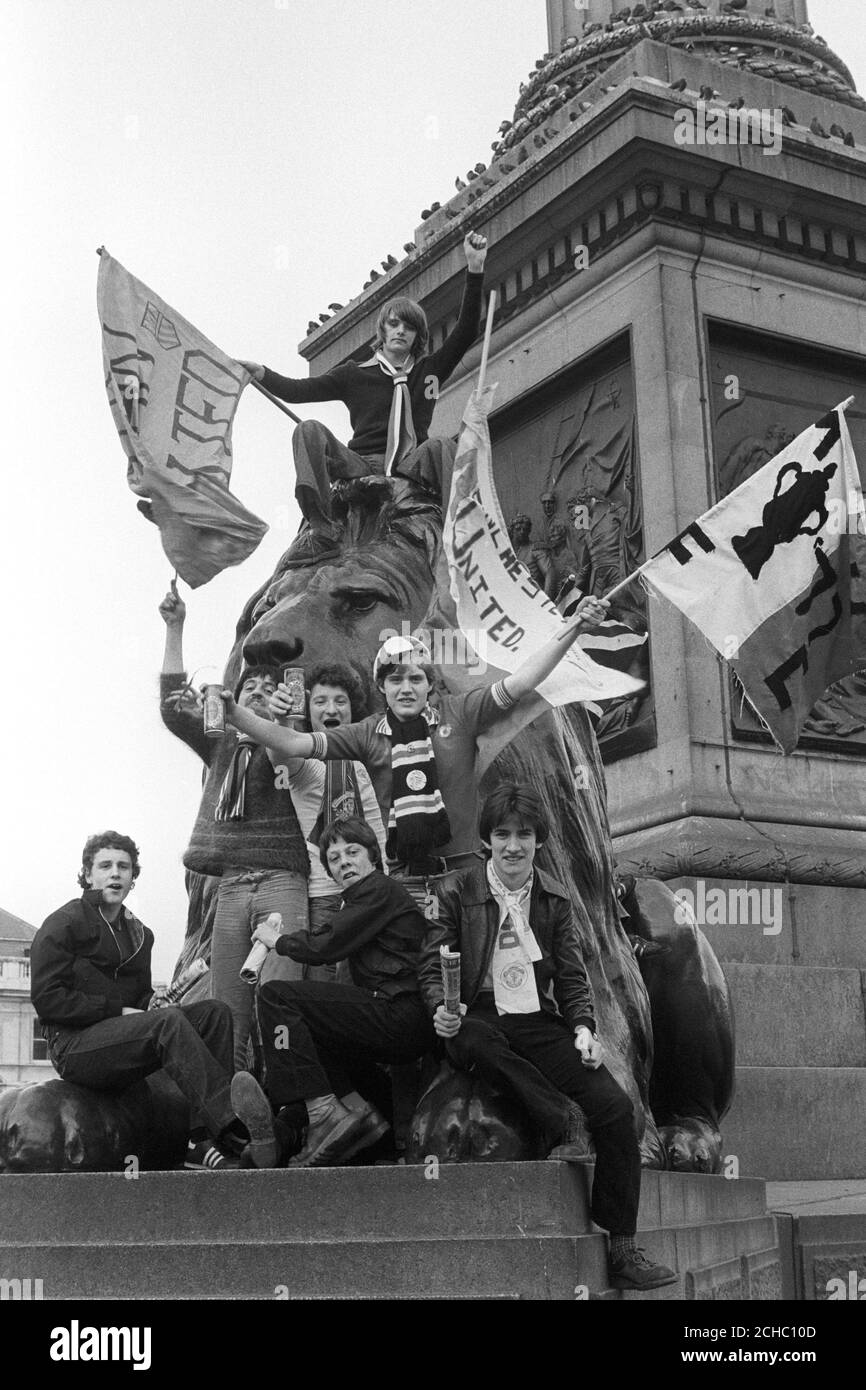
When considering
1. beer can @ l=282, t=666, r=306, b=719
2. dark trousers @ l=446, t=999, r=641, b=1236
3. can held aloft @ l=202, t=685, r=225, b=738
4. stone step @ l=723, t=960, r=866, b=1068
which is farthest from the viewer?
stone step @ l=723, t=960, r=866, b=1068

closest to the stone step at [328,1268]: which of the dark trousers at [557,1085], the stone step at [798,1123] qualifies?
the dark trousers at [557,1085]

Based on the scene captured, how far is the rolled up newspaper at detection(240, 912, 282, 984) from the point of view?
8039 mm

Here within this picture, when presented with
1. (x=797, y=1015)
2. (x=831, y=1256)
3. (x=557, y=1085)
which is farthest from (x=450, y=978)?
(x=797, y=1015)

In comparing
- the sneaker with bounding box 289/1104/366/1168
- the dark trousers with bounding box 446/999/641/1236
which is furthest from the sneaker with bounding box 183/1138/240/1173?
the dark trousers with bounding box 446/999/641/1236

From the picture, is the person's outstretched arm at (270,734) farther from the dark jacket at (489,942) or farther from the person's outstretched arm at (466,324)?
the person's outstretched arm at (466,324)

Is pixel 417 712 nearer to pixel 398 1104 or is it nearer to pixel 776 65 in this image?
pixel 398 1104

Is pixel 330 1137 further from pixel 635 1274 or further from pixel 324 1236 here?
pixel 635 1274

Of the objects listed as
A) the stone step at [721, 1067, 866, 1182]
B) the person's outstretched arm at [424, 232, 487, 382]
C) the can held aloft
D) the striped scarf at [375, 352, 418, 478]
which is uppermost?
the person's outstretched arm at [424, 232, 487, 382]

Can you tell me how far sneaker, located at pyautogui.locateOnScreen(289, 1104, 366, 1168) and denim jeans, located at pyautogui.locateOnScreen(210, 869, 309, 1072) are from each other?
1.09 metres

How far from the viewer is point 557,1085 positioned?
718 centimetres

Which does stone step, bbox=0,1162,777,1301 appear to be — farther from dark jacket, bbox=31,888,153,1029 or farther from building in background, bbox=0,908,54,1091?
building in background, bbox=0,908,54,1091

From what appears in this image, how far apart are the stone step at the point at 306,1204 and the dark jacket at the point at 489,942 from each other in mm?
704

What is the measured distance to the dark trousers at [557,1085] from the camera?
6871 millimetres

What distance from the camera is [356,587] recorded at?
952 centimetres
